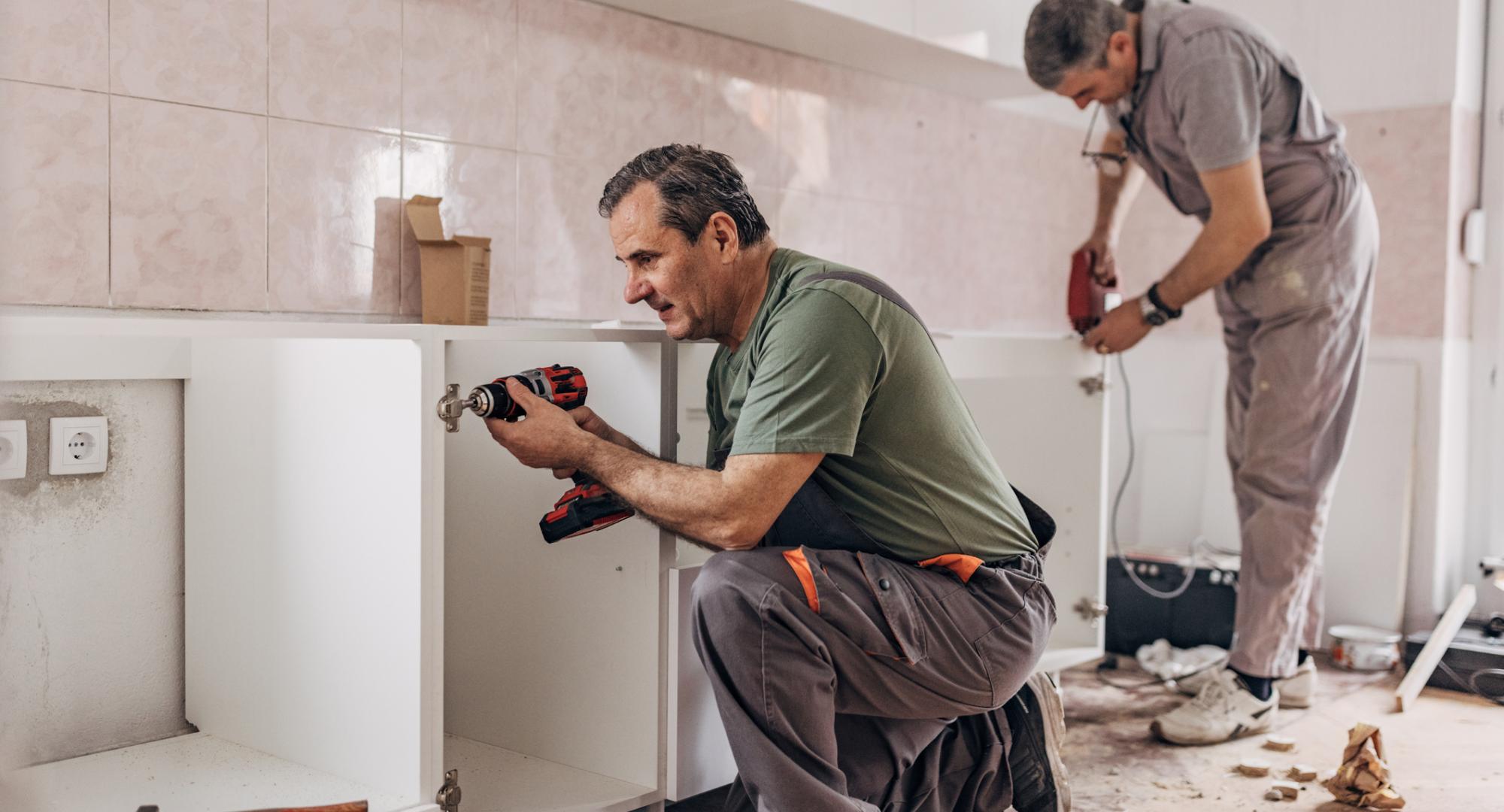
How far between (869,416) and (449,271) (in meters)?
0.75

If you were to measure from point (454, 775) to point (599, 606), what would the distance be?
13.1 inches

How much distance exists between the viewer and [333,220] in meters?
1.96

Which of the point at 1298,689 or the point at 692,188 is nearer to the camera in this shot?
the point at 692,188

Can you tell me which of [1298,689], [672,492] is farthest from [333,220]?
[1298,689]

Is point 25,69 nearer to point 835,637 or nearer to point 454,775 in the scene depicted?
point 454,775

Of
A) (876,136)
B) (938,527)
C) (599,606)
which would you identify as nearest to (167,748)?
(599,606)

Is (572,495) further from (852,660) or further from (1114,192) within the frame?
(1114,192)

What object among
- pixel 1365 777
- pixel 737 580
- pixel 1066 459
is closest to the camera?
pixel 737 580

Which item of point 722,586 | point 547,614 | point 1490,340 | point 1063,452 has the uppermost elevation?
point 1490,340

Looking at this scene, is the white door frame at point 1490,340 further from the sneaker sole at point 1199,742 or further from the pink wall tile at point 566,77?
the pink wall tile at point 566,77

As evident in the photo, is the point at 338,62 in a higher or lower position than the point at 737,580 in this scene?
higher

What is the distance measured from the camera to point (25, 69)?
1618mm

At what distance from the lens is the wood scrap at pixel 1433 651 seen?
8.61 feet

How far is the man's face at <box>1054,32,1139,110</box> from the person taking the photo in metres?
2.38
